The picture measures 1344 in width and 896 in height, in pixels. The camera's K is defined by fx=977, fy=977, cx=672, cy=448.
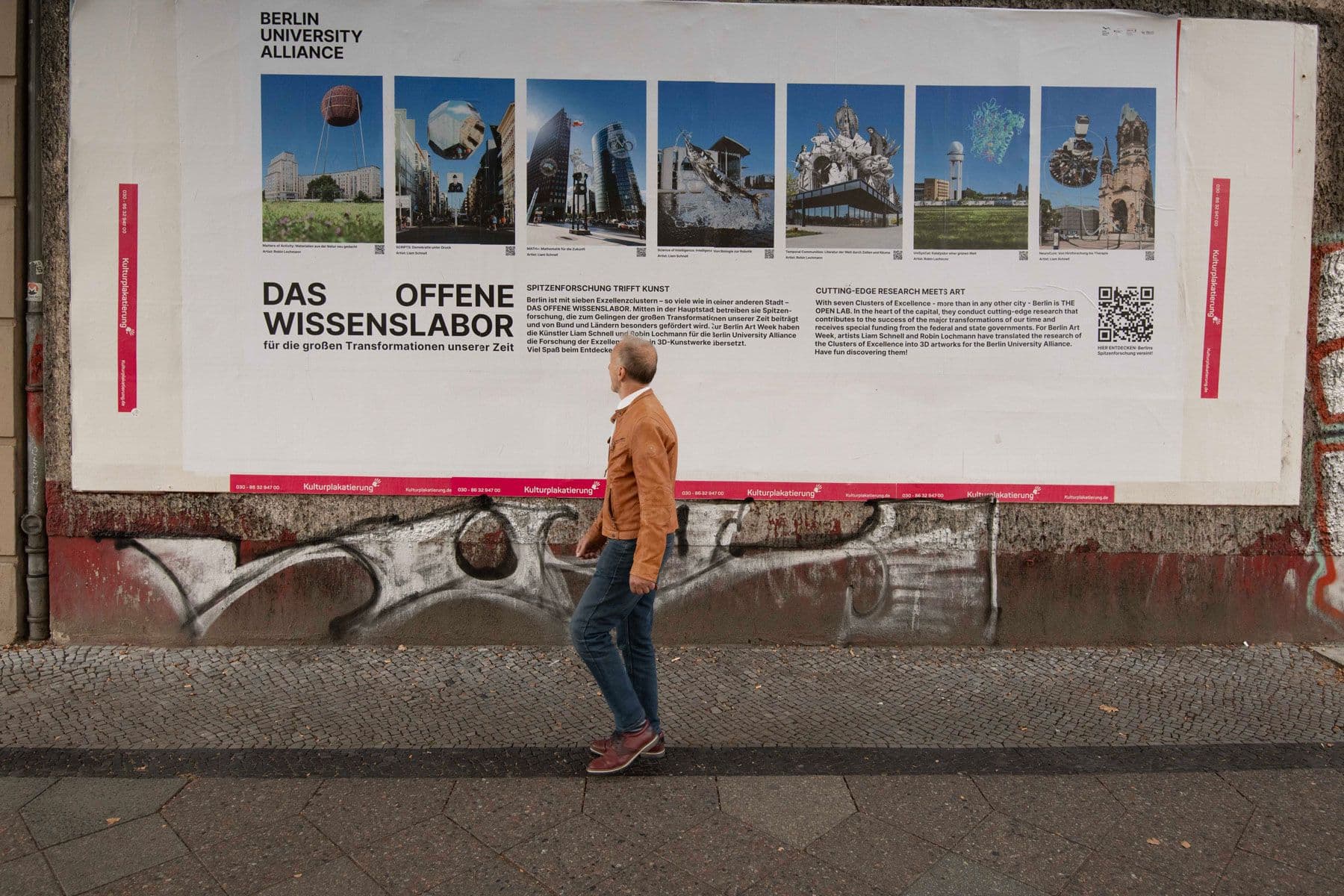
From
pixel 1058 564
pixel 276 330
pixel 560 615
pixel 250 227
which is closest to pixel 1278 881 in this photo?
pixel 1058 564

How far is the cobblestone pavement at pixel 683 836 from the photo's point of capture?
10.5 feet

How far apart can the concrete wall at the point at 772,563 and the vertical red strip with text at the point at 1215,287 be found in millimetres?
524

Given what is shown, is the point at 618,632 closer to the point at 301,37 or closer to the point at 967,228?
the point at 967,228

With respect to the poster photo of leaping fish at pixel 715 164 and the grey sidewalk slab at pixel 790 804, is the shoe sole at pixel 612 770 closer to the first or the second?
the grey sidewalk slab at pixel 790 804

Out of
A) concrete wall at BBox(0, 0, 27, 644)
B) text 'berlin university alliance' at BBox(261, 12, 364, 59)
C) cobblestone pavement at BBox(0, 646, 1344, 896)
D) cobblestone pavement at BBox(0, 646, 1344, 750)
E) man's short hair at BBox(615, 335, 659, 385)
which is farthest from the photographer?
text 'berlin university alliance' at BBox(261, 12, 364, 59)

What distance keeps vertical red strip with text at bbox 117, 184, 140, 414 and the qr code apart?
5277mm

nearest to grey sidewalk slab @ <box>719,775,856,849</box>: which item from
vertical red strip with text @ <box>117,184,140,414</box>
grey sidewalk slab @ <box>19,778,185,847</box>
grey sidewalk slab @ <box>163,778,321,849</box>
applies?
grey sidewalk slab @ <box>163,778,321,849</box>

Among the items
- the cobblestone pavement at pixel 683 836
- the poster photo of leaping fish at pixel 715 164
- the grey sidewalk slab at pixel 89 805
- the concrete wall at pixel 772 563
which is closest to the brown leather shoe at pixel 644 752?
the cobblestone pavement at pixel 683 836

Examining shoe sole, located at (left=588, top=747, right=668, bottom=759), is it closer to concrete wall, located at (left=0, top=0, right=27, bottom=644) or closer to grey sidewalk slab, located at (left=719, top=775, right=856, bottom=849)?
grey sidewalk slab, located at (left=719, top=775, right=856, bottom=849)

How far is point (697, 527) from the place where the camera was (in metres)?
5.45

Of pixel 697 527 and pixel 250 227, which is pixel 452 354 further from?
pixel 697 527

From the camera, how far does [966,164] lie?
5.35 meters

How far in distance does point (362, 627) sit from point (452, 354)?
1.60m

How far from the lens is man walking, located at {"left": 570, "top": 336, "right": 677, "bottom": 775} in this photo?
12.0 feet
